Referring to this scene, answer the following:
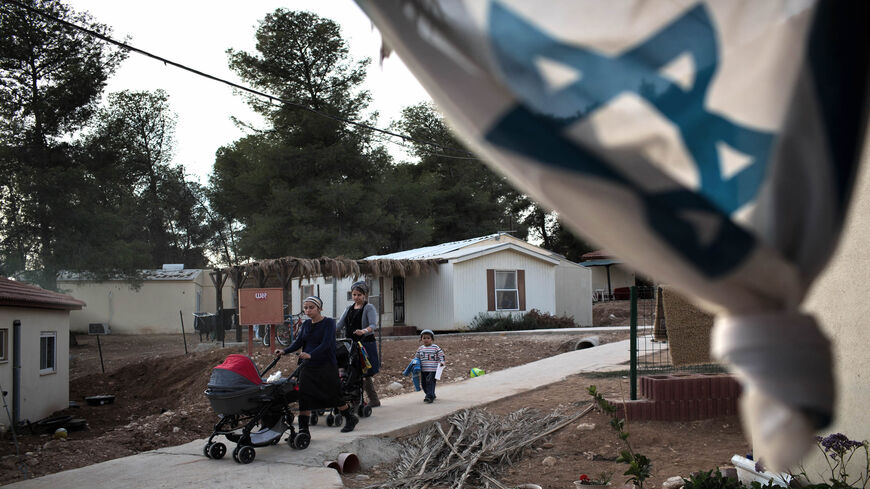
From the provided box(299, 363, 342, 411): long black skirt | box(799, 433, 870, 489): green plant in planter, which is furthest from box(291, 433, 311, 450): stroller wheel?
box(799, 433, 870, 489): green plant in planter

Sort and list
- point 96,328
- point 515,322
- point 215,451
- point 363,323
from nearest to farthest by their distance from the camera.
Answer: point 215,451 < point 363,323 < point 515,322 < point 96,328

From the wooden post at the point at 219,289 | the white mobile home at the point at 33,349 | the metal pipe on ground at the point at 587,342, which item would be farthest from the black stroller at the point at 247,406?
the wooden post at the point at 219,289

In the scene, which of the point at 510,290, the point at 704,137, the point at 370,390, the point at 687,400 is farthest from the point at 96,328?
the point at 704,137

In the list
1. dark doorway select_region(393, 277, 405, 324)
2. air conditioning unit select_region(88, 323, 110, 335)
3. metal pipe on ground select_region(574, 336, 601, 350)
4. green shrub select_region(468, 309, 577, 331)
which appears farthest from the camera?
air conditioning unit select_region(88, 323, 110, 335)

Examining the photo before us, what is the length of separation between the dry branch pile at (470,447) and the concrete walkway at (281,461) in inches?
14.1

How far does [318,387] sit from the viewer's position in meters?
8.22

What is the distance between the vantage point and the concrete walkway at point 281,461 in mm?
6609

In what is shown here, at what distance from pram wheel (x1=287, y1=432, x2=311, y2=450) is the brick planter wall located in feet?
11.3

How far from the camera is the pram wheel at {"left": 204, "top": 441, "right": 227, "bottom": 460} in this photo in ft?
24.7

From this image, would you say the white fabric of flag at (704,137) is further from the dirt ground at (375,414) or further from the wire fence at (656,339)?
the wire fence at (656,339)

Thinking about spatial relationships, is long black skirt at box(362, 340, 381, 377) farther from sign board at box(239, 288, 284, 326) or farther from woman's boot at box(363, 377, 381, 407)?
sign board at box(239, 288, 284, 326)

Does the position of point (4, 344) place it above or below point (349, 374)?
above

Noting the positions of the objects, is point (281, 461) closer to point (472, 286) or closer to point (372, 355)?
point (372, 355)

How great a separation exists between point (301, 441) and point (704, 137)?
7.06 metres
